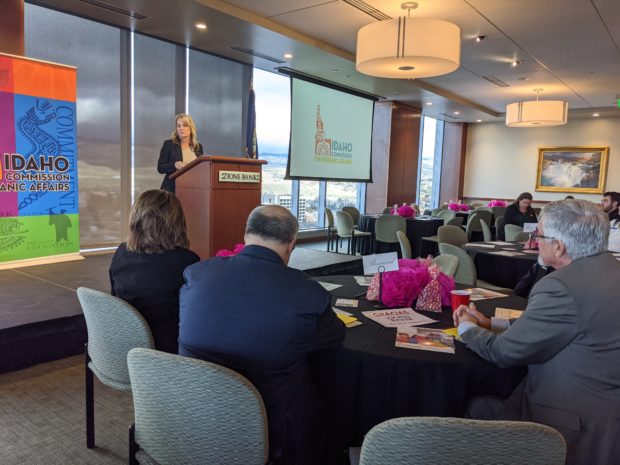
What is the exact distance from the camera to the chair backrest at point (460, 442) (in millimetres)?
930

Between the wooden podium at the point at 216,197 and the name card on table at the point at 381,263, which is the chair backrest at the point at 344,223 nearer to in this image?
the wooden podium at the point at 216,197

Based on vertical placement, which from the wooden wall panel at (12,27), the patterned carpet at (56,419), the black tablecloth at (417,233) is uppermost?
the wooden wall panel at (12,27)

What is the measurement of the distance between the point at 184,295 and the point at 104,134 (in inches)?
207

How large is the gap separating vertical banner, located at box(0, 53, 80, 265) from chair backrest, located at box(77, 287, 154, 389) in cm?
283

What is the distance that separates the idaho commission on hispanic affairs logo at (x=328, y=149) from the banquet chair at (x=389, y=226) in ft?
7.50

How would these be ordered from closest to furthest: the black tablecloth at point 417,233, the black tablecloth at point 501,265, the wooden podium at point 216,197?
the wooden podium at point 216,197, the black tablecloth at point 501,265, the black tablecloth at point 417,233

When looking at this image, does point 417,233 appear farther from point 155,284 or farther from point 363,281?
point 155,284

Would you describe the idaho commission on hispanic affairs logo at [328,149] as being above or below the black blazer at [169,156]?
above

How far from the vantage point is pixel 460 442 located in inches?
36.8

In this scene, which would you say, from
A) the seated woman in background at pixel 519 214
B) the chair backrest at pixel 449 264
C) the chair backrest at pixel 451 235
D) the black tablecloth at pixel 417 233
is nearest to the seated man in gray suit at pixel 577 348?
the chair backrest at pixel 449 264

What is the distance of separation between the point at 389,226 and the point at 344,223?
858mm

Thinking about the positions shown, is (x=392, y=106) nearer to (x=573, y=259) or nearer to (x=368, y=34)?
(x=368, y=34)

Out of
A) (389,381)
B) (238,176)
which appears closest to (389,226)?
(238,176)

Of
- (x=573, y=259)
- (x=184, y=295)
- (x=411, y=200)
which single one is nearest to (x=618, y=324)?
(x=573, y=259)
